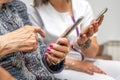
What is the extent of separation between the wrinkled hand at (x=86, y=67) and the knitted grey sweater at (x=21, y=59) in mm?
227

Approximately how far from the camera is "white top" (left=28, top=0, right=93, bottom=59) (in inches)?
60.2

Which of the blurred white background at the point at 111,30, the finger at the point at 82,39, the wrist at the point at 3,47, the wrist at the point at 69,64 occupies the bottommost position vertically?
the blurred white background at the point at 111,30

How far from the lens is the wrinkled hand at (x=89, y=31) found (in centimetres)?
131

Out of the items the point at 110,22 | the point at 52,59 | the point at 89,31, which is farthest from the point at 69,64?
the point at 110,22

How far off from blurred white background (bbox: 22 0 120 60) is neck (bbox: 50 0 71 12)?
56.4 inches

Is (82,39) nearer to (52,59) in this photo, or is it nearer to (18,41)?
(52,59)

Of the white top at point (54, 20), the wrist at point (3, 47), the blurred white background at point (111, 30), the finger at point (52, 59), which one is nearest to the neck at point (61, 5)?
the white top at point (54, 20)

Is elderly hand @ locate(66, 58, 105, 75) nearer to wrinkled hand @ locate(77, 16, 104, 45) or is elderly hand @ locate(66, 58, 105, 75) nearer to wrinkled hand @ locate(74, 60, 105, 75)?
wrinkled hand @ locate(74, 60, 105, 75)

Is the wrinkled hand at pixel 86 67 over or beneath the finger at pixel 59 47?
beneath

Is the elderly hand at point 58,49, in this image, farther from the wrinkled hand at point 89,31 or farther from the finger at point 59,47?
the wrinkled hand at point 89,31

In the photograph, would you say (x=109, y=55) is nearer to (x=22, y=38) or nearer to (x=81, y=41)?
(x=81, y=41)

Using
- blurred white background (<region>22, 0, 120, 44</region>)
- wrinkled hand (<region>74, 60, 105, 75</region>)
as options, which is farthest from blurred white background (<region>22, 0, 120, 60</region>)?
wrinkled hand (<region>74, 60, 105, 75</region>)

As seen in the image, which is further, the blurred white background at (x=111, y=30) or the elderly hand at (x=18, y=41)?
the blurred white background at (x=111, y=30)

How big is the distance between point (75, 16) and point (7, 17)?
528mm
